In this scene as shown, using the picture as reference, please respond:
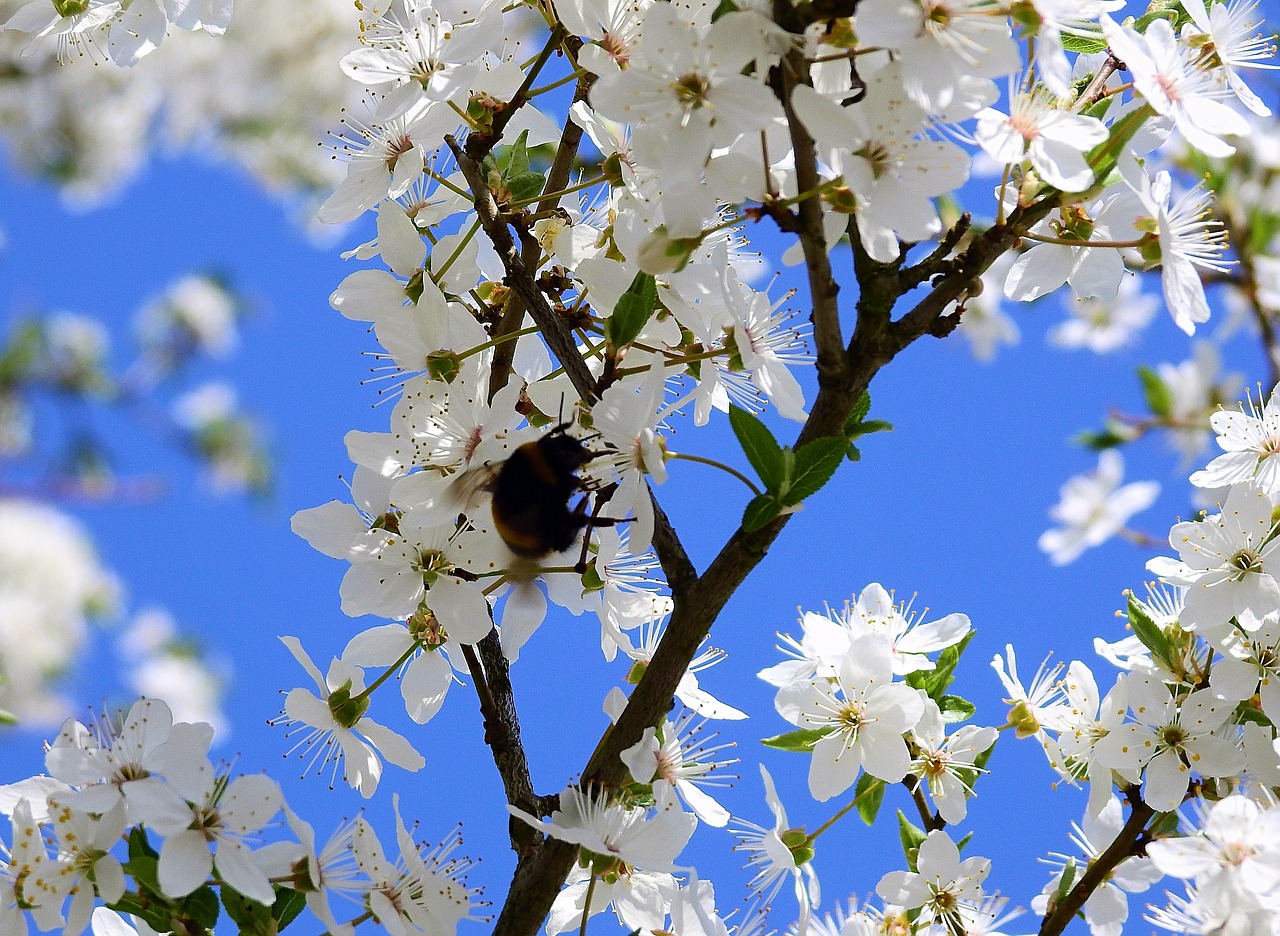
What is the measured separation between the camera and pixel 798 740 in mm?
1704

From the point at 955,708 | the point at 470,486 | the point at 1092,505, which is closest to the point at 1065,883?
the point at 955,708

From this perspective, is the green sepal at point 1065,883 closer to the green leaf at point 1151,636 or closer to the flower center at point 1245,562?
the green leaf at point 1151,636

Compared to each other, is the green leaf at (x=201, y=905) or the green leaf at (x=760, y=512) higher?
the green leaf at (x=760, y=512)

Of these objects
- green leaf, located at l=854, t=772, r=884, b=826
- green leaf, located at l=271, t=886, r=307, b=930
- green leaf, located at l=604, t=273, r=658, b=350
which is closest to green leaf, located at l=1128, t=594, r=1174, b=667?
green leaf, located at l=854, t=772, r=884, b=826

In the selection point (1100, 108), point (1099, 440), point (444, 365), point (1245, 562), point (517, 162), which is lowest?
point (1245, 562)

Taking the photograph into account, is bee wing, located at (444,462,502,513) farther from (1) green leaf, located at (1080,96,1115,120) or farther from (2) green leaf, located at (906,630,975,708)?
(1) green leaf, located at (1080,96,1115,120)

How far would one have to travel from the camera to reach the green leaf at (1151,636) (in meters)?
1.78

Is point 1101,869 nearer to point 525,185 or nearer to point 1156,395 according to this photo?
point 525,185

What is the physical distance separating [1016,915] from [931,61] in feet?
4.21

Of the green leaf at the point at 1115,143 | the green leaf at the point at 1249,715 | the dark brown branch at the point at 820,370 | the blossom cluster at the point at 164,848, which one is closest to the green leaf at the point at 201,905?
the blossom cluster at the point at 164,848

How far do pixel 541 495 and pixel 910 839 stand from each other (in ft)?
2.49

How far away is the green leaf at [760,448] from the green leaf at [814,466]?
0.02 metres

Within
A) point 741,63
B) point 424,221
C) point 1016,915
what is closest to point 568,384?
point 424,221

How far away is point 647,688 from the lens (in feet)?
4.71
